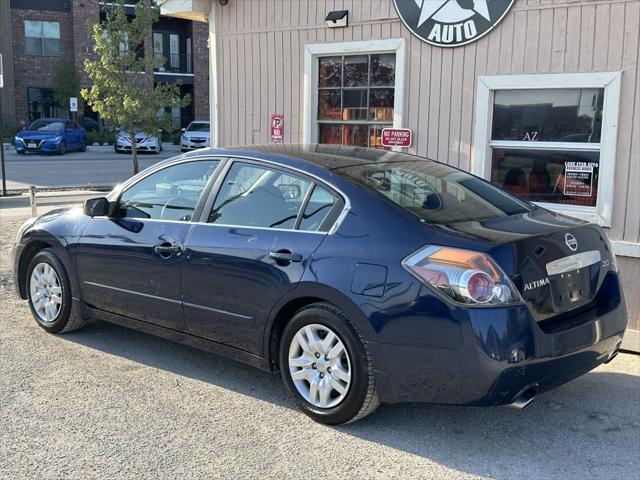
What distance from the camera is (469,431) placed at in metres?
3.97

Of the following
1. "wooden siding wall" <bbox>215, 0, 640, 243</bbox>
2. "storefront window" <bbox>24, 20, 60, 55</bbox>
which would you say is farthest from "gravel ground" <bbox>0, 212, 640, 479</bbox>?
"storefront window" <bbox>24, 20, 60, 55</bbox>

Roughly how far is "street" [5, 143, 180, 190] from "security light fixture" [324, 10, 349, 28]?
1210cm

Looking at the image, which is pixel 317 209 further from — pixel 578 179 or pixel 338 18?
pixel 338 18

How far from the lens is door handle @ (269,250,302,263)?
3949 millimetres

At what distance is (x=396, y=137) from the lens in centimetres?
706

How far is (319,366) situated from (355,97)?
4.31 meters

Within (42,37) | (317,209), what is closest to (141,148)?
(42,37)

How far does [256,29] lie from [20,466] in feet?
19.0

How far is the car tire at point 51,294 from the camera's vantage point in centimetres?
537

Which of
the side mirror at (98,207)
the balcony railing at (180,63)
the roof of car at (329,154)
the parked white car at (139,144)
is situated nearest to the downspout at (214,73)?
the side mirror at (98,207)

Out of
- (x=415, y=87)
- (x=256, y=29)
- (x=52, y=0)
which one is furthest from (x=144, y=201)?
(x=52, y=0)

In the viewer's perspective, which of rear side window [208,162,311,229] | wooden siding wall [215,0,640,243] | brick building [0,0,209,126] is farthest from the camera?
brick building [0,0,209,126]

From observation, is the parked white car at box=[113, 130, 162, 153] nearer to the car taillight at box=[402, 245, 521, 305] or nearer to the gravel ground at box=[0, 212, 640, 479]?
the gravel ground at box=[0, 212, 640, 479]

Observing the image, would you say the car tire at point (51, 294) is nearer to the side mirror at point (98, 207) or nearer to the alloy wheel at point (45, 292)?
the alloy wheel at point (45, 292)
